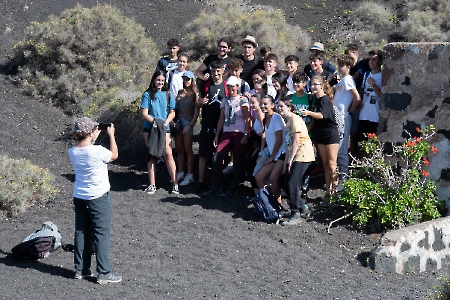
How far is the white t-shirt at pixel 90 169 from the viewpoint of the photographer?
639 centimetres

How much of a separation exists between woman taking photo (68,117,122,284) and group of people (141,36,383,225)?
254 cm

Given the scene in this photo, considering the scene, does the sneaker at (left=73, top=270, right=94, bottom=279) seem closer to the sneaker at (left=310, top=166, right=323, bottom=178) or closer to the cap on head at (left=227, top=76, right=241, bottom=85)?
the cap on head at (left=227, top=76, right=241, bottom=85)

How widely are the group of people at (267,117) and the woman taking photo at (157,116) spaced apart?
14 millimetres

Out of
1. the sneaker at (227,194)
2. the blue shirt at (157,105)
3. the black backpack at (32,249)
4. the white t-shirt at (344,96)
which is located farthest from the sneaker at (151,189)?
the white t-shirt at (344,96)

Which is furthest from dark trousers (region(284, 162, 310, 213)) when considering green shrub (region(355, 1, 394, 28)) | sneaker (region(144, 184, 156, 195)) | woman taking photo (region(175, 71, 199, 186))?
green shrub (region(355, 1, 394, 28))

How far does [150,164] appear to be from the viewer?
9484 mm

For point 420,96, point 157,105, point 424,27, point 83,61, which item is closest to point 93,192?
point 157,105

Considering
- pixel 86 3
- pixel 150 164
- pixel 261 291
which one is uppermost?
pixel 86 3

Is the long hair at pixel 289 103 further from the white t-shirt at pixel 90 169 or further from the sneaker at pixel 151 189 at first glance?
the white t-shirt at pixel 90 169

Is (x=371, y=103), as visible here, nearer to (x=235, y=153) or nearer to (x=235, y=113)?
(x=235, y=113)

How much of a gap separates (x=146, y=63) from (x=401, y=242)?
8290 mm

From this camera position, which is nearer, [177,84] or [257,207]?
[257,207]

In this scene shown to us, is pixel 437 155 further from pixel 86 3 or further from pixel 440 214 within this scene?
pixel 86 3

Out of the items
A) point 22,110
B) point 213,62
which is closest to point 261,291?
point 213,62
